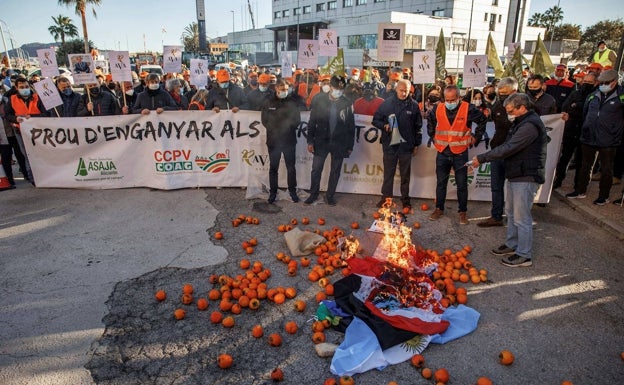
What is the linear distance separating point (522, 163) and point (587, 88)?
4336 millimetres

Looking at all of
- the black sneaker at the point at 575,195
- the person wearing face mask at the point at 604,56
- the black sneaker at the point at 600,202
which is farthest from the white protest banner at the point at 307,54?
the person wearing face mask at the point at 604,56

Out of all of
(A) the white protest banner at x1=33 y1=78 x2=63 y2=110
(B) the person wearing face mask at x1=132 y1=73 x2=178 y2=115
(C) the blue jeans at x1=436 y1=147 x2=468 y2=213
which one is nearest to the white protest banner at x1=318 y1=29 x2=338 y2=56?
(B) the person wearing face mask at x1=132 y1=73 x2=178 y2=115

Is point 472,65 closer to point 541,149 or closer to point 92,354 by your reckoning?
point 541,149

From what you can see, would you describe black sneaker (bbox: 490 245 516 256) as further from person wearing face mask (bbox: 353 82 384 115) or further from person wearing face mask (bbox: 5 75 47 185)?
person wearing face mask (bbox: 5 75 47 185)

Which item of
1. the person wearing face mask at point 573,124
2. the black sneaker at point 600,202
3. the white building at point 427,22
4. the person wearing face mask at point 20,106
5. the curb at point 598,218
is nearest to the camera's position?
the curb at point 598,218

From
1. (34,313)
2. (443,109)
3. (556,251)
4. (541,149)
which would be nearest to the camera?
(34,313)

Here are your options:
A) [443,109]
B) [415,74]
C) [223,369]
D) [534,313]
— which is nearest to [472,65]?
[415,74]

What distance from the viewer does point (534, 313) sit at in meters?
4.14

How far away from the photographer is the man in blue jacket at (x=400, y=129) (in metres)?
6.74

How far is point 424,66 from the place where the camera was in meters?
7.62

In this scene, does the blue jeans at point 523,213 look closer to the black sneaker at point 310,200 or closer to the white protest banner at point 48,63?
the black sneaker at point 310,200

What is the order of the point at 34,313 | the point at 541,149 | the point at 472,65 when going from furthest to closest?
1. the point at 472,65
2. the point at 541,149
3. the point at 34,313

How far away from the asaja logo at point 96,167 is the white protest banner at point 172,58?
3316 millimetres

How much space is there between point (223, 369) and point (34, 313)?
93.0 inches
